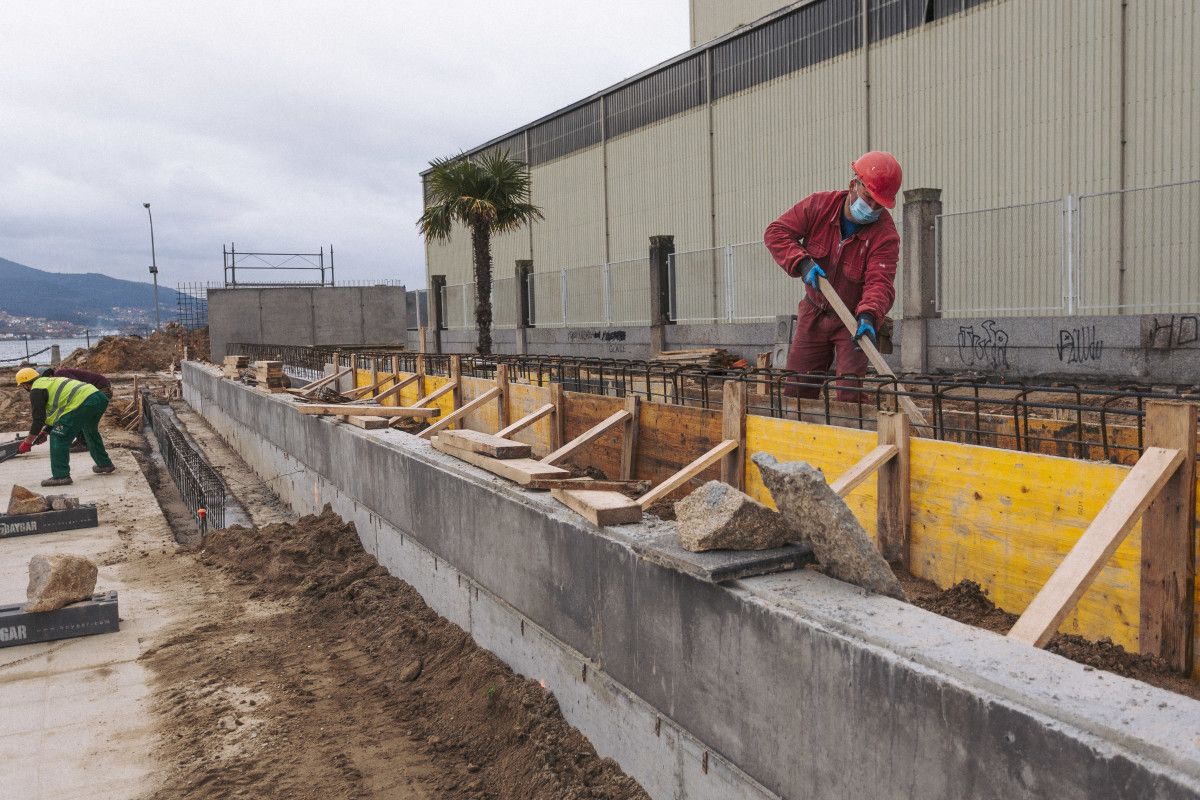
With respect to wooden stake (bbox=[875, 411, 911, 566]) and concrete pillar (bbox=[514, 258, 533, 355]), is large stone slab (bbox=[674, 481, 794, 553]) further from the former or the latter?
concrete pillar (bbox=[514, 258, 533, 355])

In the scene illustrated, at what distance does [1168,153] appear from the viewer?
47.7 ft

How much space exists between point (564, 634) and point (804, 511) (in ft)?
6.04

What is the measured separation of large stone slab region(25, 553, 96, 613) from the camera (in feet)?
22.6

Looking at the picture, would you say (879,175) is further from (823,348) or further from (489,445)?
(489,445)

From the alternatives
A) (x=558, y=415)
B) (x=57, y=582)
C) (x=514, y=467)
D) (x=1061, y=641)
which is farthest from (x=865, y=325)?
(x=57, y=582)

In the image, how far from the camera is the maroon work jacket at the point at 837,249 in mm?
6590

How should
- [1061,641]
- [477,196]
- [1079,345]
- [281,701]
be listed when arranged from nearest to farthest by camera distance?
1. [1061,641]
2. [281,701]
3. [1079,345]
4. [477,196]

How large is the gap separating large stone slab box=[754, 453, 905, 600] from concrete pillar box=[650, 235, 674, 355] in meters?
15.1

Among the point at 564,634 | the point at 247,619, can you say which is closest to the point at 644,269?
the point at 247,619

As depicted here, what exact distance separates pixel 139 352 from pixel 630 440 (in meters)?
48.5

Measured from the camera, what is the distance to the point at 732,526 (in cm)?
363

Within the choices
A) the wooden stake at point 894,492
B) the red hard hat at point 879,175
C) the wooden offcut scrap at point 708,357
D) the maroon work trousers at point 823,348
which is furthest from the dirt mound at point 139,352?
the wooden stake at point 894,492

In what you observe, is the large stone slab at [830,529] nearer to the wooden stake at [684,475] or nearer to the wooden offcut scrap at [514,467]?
the wooden stake at [684,475]

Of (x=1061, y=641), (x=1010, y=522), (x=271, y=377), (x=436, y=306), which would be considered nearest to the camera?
(x=1061, y=641)
